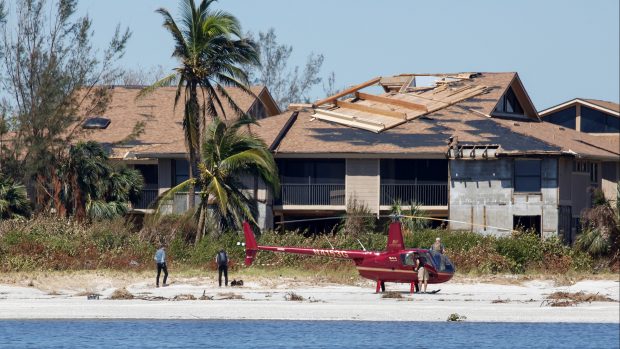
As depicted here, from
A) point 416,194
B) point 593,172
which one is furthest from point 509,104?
point 416,194

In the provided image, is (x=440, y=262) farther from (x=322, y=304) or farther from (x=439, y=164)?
(x=439, y=164)

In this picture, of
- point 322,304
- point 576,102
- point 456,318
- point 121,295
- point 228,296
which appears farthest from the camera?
point 576,102

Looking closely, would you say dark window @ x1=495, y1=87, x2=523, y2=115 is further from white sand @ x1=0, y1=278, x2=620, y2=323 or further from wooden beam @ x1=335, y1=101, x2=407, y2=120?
white sand @ x1=0, y1=278, x2=620, y2=323

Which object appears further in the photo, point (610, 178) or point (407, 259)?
point (610, 178)

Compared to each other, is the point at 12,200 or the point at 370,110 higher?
the point at 370,110

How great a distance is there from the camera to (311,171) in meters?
52.8

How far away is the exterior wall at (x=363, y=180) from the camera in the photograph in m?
51.3

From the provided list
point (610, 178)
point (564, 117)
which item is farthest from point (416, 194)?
point (564, 117)

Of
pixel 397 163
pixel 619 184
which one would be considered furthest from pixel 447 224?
pixel 619 184

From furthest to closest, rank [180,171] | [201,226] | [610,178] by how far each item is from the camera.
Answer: [610,178], [180,171], [201,226]

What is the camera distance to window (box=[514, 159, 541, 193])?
165 ft

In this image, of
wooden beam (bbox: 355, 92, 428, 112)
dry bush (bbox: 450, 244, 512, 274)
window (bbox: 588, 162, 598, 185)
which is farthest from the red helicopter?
window (bbox: 588, 162, 598, 185)

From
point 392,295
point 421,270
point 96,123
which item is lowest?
point 392,295

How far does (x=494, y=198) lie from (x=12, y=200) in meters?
17.7
